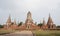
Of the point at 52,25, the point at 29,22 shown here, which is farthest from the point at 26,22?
the point at 52,25

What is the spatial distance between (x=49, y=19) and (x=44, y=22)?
1449 mm

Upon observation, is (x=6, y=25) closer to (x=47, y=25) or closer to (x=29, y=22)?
(x=29, y=22)

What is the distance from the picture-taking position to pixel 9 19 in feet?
130

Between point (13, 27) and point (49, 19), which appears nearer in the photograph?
point (13, 27)

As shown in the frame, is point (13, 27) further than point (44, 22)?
No

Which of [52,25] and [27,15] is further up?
[27,15]

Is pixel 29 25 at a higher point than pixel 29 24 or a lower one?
lower

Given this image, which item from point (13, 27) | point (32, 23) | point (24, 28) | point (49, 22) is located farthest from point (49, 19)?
point (13, 27)

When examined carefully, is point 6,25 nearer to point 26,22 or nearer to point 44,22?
point 26,22

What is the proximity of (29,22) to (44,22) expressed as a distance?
A: 372 centimetres

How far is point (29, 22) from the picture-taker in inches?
1485

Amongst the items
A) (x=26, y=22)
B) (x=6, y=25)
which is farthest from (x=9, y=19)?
(x=26, y=22)

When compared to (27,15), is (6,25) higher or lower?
lower

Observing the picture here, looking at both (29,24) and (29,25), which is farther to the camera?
(29,24)
